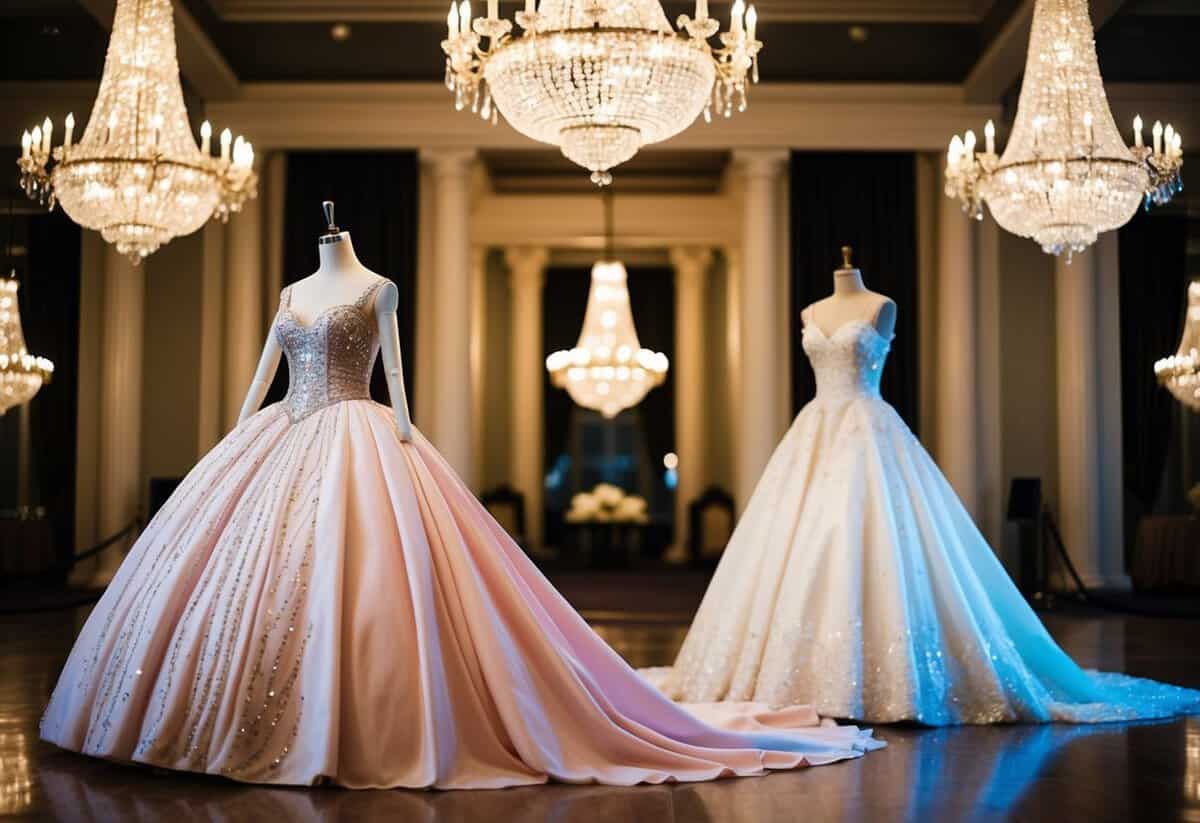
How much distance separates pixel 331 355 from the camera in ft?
14.4

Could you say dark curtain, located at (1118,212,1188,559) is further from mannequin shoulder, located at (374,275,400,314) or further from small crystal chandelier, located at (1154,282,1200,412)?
mannequin shoulder, located at (374,275,400,314)

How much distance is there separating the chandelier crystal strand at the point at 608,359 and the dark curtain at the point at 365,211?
8.87 ft

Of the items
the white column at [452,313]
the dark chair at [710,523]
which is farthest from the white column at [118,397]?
the dark chair at [710,523]

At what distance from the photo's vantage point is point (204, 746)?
12.5 feet

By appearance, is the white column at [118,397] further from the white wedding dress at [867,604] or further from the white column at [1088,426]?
the white column at [1088,426]

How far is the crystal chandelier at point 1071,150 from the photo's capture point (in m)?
7.46

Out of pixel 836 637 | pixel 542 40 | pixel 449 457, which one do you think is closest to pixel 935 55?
pixel 449 457

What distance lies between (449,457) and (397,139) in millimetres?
2749

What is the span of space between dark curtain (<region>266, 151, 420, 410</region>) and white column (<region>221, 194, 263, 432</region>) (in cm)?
30

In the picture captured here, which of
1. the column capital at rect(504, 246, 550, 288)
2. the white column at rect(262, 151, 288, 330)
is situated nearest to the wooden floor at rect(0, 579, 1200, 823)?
the white column at rect(262, 151, 288, 330)

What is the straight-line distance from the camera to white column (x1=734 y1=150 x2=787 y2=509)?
1213 cm

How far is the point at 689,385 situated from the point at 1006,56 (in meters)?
7.84

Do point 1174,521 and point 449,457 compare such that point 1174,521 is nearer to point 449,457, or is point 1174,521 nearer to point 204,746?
point 449,457

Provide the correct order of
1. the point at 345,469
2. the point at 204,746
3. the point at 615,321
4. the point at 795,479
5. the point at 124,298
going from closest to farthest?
the point at 204,746
the point at 345,469
the point at 795,479
the point at 124,298
the point at 615,321
